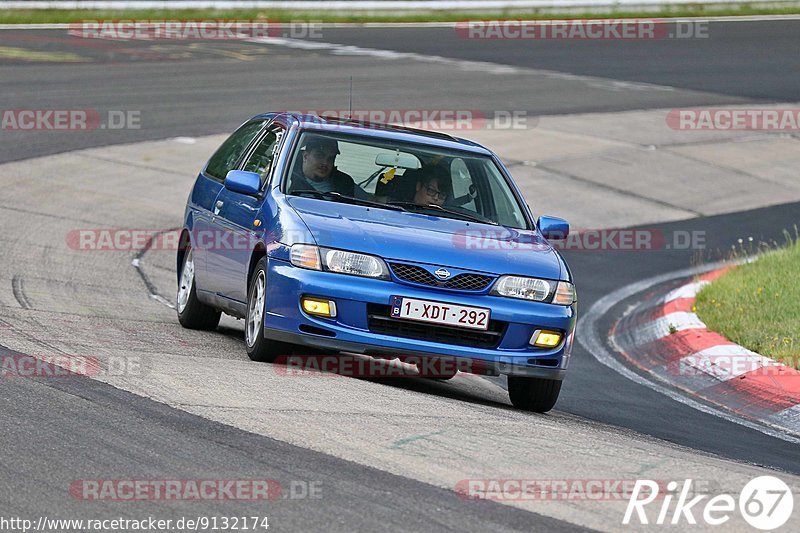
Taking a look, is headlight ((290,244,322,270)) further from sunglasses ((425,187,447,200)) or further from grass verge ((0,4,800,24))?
grass verge ((0,4,800,24))

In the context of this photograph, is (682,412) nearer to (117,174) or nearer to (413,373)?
(413,373)

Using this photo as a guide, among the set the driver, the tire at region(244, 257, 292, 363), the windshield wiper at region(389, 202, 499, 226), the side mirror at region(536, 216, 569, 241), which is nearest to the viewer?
the tire at region(244, 257, 292, 363)

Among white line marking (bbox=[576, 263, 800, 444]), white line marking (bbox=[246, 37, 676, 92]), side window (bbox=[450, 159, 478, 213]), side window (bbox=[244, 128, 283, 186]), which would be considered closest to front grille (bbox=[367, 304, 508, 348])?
side window (bbox=[450, 159, 478, 213])

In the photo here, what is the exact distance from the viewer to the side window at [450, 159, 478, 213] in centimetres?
948

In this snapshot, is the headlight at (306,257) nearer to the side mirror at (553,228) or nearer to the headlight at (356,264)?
the headlight at (356,264)

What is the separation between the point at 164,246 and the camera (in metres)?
15.2

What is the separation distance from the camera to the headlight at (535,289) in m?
8.45

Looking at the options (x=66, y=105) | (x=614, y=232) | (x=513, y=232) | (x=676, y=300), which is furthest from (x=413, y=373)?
(x=66, y=105)

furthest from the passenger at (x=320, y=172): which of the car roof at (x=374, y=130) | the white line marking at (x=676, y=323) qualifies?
the white line marking at (x=676, y=323)

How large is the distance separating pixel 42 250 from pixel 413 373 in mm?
4916

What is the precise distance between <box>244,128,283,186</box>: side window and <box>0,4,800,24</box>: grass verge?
2319 cm

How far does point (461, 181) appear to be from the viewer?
9.59m

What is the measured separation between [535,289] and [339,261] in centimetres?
114

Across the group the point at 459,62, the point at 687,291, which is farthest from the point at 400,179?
the point at 459,62
